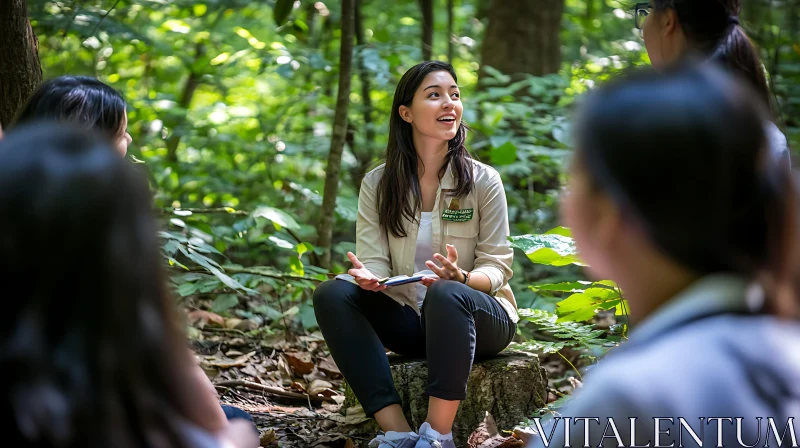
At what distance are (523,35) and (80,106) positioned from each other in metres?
4.49

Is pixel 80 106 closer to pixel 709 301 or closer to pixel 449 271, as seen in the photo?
pixel 449 271

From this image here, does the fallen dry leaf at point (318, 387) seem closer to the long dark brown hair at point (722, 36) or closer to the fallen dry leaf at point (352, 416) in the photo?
the fallen dry leaf at point (352, 416)

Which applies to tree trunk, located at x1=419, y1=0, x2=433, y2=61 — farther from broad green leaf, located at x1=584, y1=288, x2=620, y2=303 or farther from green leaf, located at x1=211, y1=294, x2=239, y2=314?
broad green leaf, located at x1=584, y1=288, x2=620, y2=303

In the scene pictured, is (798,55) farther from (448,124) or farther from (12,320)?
(12,320)

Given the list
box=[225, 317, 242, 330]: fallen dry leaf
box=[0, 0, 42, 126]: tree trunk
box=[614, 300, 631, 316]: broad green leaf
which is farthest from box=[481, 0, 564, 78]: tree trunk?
box=[0, 0, 42, 126]: tree trunk

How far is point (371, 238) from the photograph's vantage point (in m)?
3.29

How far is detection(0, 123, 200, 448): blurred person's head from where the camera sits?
962 millimetres

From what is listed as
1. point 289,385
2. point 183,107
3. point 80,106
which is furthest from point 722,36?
point 183,107

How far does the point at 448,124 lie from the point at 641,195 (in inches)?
91.4

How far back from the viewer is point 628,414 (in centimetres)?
97

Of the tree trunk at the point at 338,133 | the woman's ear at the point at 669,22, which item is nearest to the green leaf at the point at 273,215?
the tree trunk at the point at 338,133

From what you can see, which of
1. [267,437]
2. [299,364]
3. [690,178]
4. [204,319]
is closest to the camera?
[690,178]

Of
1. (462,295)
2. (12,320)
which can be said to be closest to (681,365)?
(12,320)

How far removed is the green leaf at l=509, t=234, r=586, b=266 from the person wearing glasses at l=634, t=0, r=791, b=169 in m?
0.68
